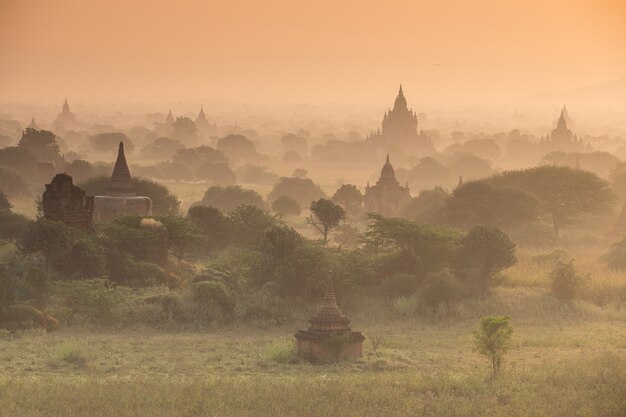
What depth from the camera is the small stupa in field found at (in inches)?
1430

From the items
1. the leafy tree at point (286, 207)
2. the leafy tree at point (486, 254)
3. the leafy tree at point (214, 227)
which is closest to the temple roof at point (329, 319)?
the leafy tree at point (486, 254)

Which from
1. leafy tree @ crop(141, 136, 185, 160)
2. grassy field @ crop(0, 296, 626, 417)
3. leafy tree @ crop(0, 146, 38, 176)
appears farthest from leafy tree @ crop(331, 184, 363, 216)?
leafy tree @ crop(141, 136, 185, 160)

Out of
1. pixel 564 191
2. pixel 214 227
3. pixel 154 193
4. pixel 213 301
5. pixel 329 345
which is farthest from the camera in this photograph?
pixel 564 191

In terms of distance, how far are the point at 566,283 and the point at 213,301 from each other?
583 inches

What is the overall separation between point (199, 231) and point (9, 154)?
64.2 meters

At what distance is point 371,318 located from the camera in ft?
148

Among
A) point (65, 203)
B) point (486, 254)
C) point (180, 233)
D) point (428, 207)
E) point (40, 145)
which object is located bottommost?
point (486, 254)

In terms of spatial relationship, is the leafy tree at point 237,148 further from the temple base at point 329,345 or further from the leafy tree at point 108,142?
the temple base at point 329,345

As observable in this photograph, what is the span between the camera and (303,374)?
34531 millimetres

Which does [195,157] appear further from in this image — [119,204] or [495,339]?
[495,339]

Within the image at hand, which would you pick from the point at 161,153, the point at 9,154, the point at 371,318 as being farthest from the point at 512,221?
the point at 161,153

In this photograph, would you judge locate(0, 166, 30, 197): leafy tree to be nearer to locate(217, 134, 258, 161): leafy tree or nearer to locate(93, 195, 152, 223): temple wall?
locate(93, 195, 152, 223): temple wall

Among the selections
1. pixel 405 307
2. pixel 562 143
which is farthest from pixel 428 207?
pixel 562 143

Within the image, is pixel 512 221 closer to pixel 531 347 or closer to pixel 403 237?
pixel 403 237
